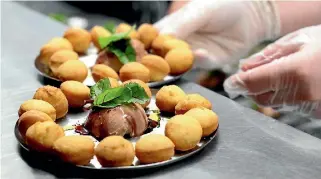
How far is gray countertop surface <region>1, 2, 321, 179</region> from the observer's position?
0.91 m

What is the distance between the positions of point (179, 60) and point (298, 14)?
47 cm

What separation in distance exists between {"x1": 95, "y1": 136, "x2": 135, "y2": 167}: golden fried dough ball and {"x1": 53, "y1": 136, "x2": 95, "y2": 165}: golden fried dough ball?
16mm

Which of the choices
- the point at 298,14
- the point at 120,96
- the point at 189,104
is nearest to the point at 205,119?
the point at 189,104

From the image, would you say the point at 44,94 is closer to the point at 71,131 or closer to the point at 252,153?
the point at 71,131

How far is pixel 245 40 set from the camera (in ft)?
5.43

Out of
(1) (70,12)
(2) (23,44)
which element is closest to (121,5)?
(1) (70,12)

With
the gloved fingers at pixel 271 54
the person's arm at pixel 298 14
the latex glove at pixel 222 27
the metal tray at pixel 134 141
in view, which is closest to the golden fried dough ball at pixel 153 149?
the metal tray at pixel 134 141

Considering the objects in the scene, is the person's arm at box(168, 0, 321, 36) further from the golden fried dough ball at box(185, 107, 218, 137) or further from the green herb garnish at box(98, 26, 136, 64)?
the golden fried dough ball at box(185, 107, 218, 137)

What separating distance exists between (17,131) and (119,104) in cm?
21

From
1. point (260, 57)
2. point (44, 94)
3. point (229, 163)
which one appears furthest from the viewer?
point (260, 57)

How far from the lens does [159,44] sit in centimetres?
148

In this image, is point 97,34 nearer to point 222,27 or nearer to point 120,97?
point 222,27

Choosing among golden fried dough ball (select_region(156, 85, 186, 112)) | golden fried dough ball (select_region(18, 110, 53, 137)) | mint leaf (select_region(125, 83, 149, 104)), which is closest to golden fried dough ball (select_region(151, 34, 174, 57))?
golden fried dough ball (select_region(156, 85, 186, 112))

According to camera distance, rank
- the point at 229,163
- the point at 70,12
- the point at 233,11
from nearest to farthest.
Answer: the point at 229,163
the point at 233,11
the point at 70,12
